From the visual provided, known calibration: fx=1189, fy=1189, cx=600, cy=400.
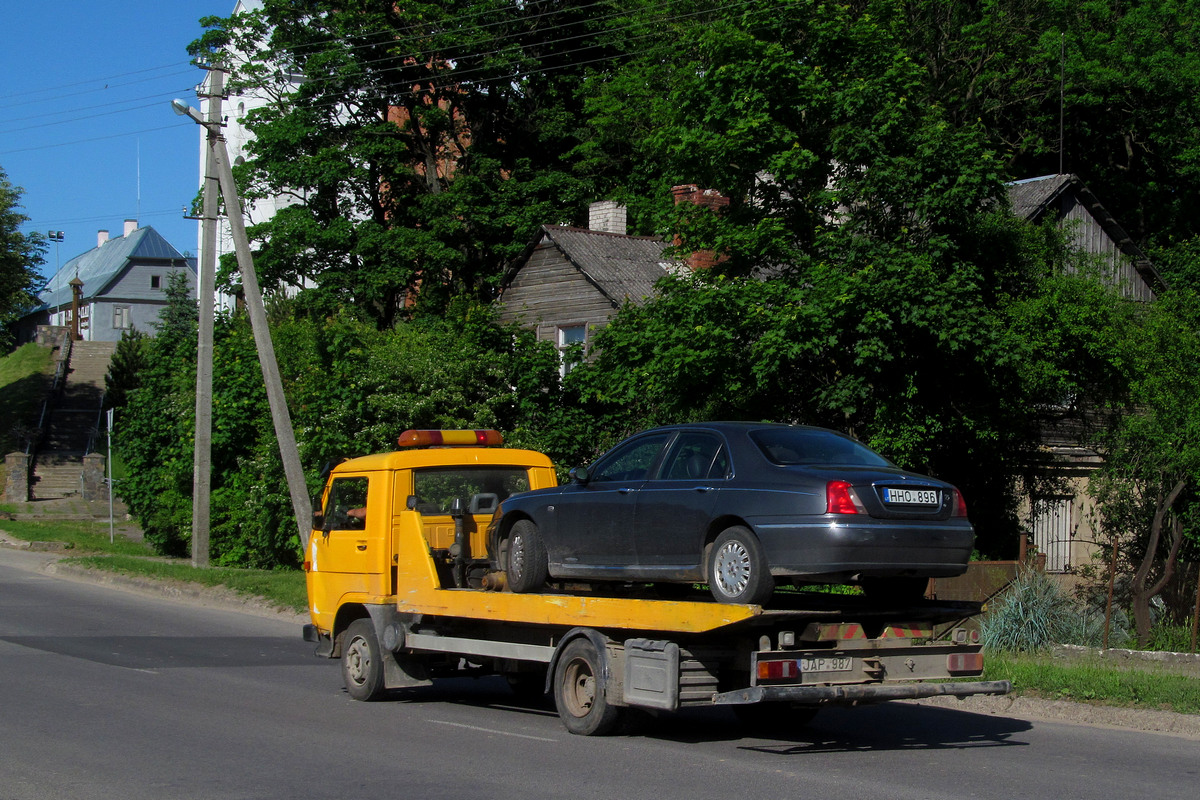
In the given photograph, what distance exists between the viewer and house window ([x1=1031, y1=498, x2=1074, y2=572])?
23.2m

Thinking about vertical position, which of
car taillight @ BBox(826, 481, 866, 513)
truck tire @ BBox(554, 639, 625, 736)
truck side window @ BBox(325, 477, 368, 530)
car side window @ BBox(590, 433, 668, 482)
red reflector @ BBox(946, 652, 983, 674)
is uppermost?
car side window @ BBox(590, 433, 668, 482)

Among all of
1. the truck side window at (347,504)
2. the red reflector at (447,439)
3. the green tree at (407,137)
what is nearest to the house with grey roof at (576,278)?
the green tree at (407,137)

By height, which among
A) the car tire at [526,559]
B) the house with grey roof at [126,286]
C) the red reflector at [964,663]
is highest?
the house with grey roof at [126,286]

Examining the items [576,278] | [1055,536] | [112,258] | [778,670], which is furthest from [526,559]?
[112,258]

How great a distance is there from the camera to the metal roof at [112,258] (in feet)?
299

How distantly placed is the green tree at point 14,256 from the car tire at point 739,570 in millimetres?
51781

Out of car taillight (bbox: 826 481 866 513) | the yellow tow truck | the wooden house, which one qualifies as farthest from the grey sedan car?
the wooden house

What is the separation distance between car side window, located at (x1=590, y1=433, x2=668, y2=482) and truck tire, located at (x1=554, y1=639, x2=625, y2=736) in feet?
4.34

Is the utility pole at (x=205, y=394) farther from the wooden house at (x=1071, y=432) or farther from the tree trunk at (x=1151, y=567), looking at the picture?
the tree trunk at (x=1151, y=567)

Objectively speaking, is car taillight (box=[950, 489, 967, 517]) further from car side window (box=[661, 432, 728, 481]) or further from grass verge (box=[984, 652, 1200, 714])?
grass verge (box=[984, 652, 1200, 714])

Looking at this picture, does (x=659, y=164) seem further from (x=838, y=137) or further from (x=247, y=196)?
(x=838, y=137)

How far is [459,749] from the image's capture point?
8617mm

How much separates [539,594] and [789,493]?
8.35ft

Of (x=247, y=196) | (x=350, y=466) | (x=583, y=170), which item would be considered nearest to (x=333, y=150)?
(x=247, y=196)
